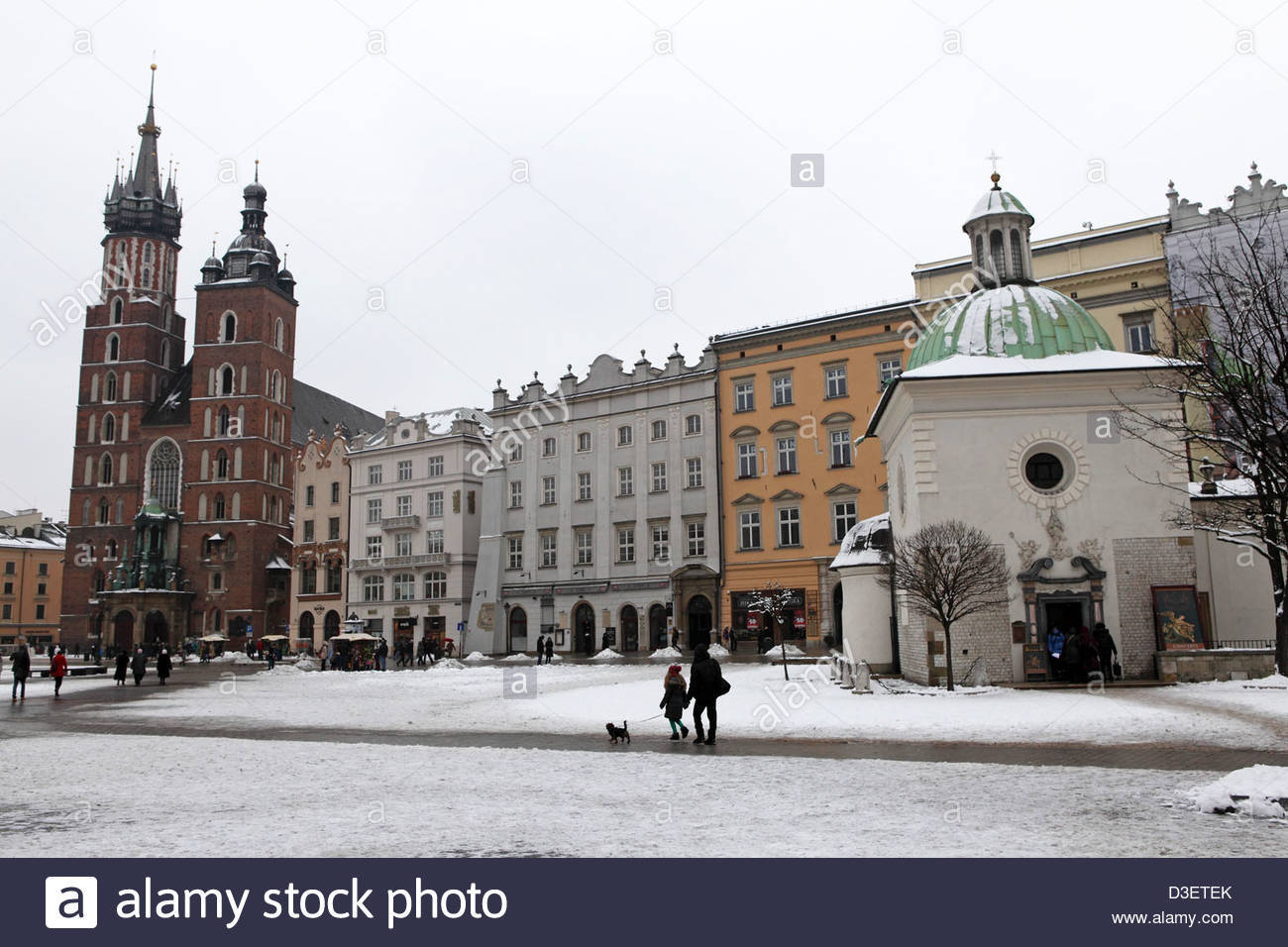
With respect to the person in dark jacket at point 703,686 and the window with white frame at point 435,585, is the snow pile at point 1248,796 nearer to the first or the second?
the person in dark jacket at point 703,686

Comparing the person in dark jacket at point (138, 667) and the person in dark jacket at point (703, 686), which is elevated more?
the person in dark jacket at point (703, 686)

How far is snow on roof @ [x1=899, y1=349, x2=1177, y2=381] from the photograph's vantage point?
2425 cm

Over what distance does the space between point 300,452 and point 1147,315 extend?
55.1m

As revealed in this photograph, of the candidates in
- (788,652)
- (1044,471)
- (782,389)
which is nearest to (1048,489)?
(1044,471)

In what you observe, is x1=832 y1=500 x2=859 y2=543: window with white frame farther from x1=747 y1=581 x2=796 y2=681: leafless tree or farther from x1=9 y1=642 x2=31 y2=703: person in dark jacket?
x1=9 y1=642 x2=31 y2=703: person in dark jacket

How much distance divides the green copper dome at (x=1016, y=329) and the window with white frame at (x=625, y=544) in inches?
1072

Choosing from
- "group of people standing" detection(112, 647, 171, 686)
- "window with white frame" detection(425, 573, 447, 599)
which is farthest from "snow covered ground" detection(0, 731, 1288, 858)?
"window with white frame" detection(425, 573, 447, 599)

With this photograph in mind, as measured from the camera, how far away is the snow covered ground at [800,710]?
15.2 meters

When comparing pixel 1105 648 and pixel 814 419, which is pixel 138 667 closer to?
pixel 814 419

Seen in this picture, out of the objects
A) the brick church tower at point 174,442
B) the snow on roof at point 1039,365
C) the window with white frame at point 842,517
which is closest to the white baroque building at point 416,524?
the brick church tower at point 174,442

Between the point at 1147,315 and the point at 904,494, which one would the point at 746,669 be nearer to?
the point at 904,494

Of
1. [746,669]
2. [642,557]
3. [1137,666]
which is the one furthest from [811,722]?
[642,557]

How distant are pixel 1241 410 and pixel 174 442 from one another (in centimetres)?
8328

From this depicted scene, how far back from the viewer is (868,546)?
96.9ft
